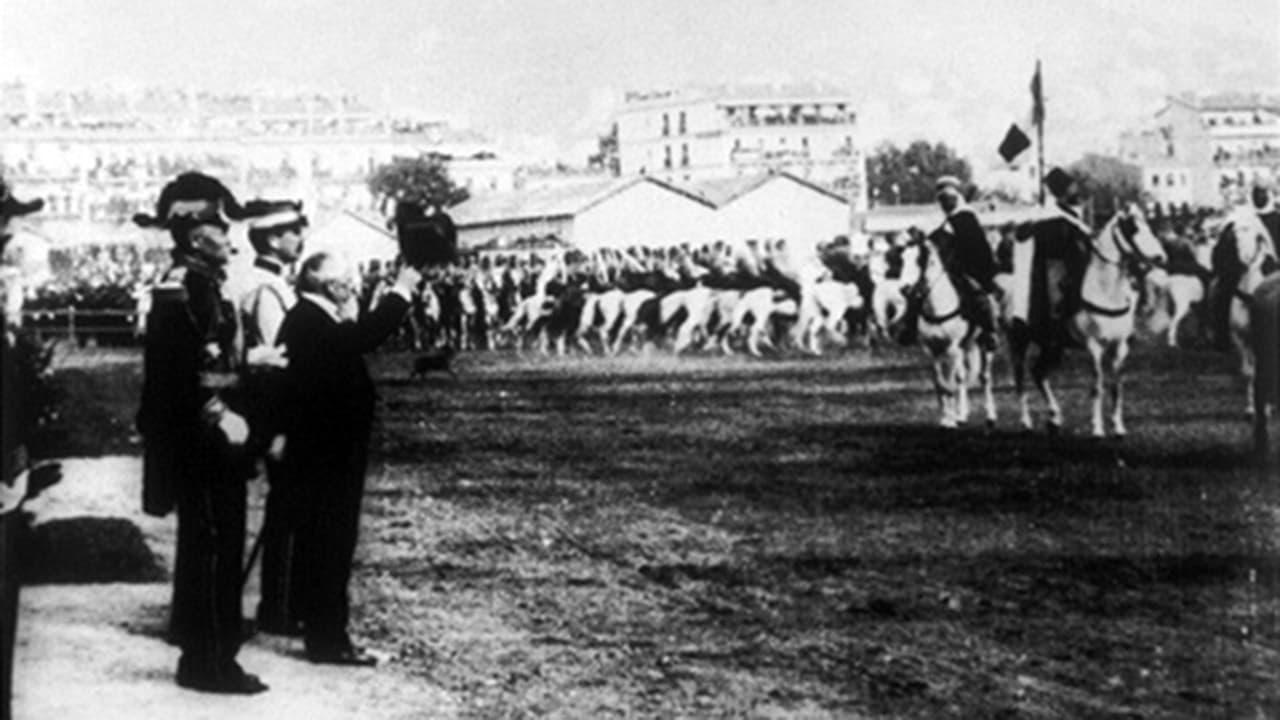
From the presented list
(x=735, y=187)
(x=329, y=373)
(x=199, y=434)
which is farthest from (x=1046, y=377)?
(x=199, y=434)

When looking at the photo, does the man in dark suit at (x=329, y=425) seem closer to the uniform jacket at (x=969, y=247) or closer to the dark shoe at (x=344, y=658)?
the dark shoe at (x=344, y=658)

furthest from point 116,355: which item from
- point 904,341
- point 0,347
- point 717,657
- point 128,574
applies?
point 904,341

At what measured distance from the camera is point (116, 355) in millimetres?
3898

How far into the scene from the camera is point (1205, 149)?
3793 mm

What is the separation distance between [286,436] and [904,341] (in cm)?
137

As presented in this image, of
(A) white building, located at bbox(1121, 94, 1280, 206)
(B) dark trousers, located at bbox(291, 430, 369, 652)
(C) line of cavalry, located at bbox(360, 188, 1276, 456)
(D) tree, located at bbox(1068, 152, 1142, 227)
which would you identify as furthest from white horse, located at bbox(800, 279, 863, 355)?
(B) dark trousers, located at bbox(291, 430, 369, 652)

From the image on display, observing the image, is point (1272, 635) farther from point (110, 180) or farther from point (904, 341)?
point (110, 180)

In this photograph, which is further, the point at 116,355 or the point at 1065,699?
the point at 116,355

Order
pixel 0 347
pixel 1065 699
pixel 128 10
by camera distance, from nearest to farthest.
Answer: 1. pixel 1065 699
2. pixel 0 347
3. pixel 128 10

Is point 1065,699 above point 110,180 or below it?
below

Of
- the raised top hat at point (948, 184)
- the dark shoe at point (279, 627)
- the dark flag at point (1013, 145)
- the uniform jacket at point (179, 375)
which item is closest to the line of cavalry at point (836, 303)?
the raised top hat at point (948, 184)

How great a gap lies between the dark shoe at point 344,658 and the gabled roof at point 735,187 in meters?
1.21

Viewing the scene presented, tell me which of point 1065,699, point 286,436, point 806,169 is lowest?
point 1065,699

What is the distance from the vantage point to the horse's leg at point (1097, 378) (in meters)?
3.74
